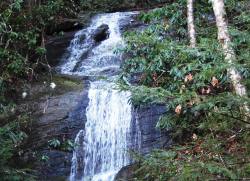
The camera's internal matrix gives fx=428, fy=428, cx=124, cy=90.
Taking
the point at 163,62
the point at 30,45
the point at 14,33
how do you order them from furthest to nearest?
A: the point at 30,45
the point at 14,33
the point at 163,62

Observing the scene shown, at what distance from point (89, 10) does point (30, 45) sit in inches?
224

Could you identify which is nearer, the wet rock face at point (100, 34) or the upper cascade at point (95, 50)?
the upper cascade at point (95, 50)

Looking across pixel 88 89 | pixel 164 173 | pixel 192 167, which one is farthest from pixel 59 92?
pixel 192 167

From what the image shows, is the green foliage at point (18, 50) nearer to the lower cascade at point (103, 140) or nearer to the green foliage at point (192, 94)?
the lower cascade at point (103, 140)

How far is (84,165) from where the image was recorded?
802 centimetres

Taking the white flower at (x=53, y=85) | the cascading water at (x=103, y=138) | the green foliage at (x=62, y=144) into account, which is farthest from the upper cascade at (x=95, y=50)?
the green foliage at (x=62, y=144)

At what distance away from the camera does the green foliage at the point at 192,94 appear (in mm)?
3354

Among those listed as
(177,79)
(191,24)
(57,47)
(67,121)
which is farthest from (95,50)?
(177,79)

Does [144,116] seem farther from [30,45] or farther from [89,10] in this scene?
[89,10]

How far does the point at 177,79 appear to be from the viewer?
267 inches

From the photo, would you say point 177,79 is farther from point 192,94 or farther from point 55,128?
point 192,94

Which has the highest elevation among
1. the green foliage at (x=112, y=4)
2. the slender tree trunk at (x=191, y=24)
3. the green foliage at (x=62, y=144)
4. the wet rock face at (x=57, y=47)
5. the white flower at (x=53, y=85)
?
the green foliage at (x=112, y=4)

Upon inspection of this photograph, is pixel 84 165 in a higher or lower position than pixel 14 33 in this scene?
lower

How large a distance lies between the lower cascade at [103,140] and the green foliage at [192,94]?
0.84 meters
